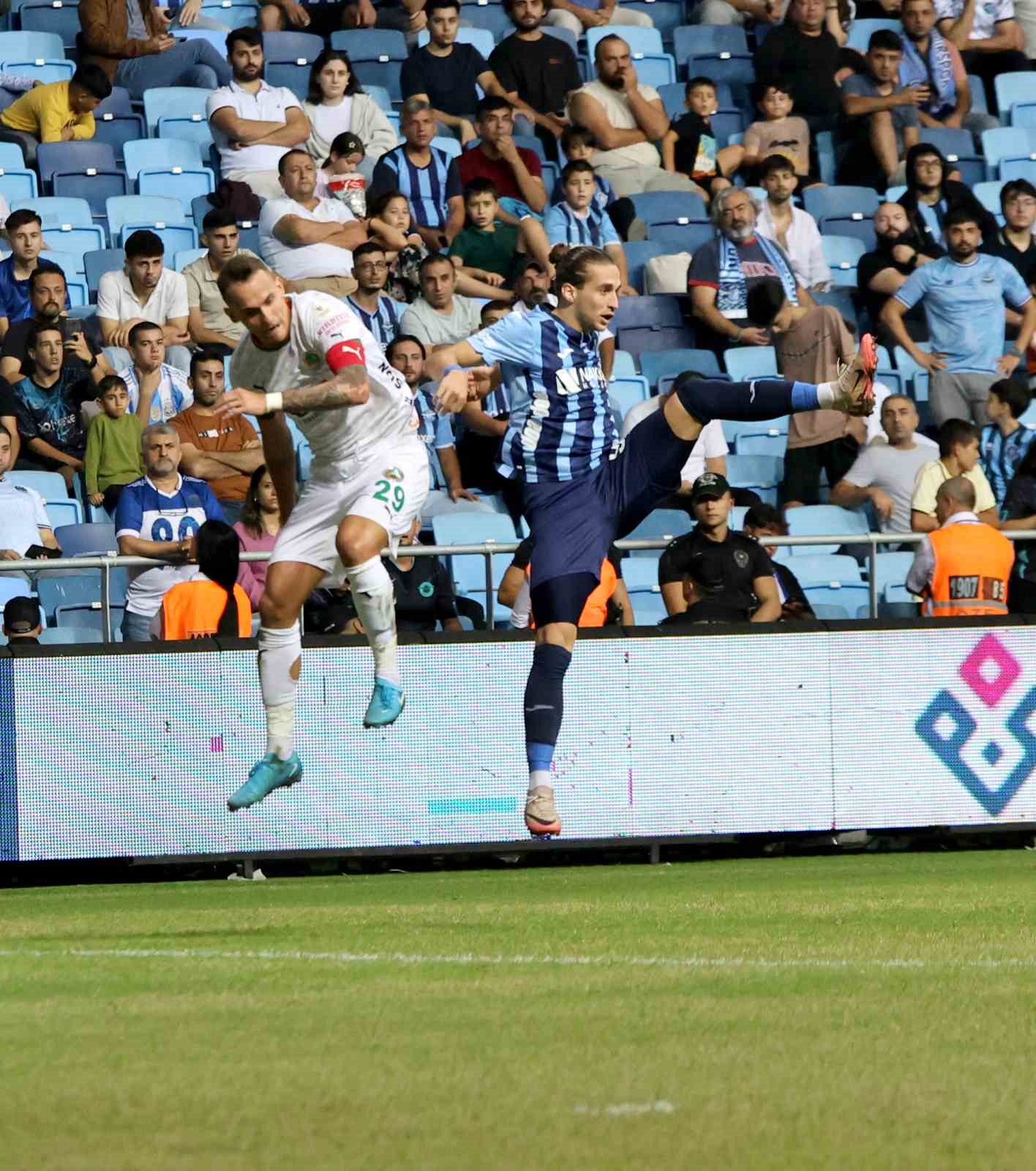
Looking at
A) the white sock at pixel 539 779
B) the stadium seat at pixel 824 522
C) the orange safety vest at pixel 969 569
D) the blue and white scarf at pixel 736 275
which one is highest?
the blue and white scarf at pixel 736 275

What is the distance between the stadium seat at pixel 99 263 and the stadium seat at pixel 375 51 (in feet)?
11.2

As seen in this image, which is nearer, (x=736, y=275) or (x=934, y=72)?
(x=736, y=275)

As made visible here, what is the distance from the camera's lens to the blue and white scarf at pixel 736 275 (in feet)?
52.7

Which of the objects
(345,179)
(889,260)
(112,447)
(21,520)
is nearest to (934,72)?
(889,260)

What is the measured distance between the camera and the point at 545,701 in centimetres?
927

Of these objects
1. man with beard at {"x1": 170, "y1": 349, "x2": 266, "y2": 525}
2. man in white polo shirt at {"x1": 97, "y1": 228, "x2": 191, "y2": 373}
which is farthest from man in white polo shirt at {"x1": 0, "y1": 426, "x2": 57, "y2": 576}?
man in white polo shirt at {"x1": 97, "y1": 228, "x2": 191, "y2": 373}

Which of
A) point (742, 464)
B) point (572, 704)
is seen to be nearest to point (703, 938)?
point (572, 704)

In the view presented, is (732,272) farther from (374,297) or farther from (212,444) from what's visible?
(212,444)

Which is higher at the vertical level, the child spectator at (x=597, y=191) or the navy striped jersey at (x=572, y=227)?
the child spectator at (x=597, y=191)

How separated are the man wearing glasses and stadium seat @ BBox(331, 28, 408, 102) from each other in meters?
3.60

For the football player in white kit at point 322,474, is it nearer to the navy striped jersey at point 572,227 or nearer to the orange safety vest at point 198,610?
the orange safety vest at point 198,610

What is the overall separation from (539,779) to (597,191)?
8328mm

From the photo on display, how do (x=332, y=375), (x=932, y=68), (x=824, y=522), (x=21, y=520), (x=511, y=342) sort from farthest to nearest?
(x=932, y=68) < (x=824, y=522) < (x=21, y=520) < (x=511, y=342) < (x=332, y=375)

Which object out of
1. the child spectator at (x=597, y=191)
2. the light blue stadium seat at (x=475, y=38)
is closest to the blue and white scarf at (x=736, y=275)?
the child spectator at (x=597, y=191)
